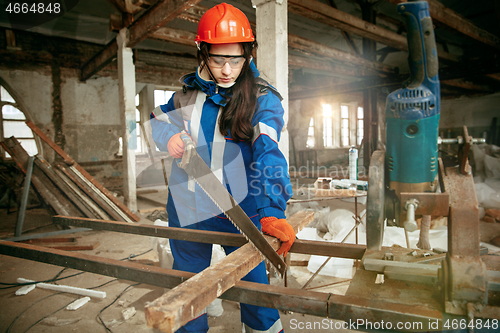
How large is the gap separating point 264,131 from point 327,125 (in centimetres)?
1256

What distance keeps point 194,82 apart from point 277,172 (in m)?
0.71

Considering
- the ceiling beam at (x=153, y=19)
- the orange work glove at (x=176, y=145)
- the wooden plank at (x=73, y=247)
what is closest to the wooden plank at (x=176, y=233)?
the orange work glove at (x=176, y=145)

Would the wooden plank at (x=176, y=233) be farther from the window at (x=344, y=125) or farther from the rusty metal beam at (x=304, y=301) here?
the window at (x=344, y=125)

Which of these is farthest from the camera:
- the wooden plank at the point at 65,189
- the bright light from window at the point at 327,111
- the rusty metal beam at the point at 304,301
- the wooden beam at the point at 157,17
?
the bright light from window at the point at 327,111

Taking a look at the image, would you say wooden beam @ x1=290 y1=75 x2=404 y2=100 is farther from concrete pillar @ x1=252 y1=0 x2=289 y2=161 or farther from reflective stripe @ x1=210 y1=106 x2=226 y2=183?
reflective stripe @ x1=210 y1=106 x2=226 y2=183

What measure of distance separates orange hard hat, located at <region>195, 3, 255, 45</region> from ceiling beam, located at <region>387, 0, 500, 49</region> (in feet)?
10.0

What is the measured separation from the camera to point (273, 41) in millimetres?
→ 2797

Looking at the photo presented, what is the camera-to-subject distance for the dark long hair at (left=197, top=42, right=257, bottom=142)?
1.49 metres

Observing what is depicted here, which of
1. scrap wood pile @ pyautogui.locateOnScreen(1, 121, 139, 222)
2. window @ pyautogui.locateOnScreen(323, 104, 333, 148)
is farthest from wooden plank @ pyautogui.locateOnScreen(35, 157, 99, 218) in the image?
window @ pyautogui.locateOnScreen(323, 104, 333, 148)

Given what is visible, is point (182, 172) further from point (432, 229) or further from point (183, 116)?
point (432, 229)

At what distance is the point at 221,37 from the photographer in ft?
4.71

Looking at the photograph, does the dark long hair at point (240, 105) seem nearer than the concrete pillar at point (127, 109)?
Yes

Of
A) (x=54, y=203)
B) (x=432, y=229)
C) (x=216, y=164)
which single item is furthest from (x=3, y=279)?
(x=432, y=229)

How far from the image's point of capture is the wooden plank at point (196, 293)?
29.1 inches
